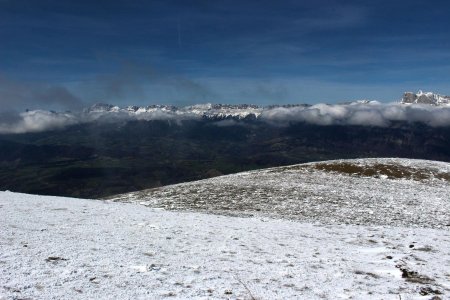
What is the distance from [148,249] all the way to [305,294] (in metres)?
7.11

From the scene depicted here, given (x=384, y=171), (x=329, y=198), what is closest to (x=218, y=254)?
(x=329, y=198)

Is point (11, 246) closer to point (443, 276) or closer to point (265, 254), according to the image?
point (265, 254)

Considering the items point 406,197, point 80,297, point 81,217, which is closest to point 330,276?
point 80,297

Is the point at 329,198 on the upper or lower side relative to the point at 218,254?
lower

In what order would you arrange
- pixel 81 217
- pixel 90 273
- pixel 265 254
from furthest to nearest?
pixel 81 217, pixel 265 254, pixel 90 273

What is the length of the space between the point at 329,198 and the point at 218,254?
25.8 metres

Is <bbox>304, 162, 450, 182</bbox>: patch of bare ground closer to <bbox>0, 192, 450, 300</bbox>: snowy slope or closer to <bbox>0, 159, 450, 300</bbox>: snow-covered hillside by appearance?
<bbox>0, 159, 450, 300</bbox>: snow-covered hillside

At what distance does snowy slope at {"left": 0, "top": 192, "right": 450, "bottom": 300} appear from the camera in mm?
11180

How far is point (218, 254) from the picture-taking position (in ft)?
51.3

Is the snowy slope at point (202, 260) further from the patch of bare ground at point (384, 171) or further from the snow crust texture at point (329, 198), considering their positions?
the patch of bare ground at point (384, 171)

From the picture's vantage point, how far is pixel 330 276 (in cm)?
1352

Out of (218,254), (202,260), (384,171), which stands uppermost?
(202,260)

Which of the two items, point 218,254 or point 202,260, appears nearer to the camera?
point 202,260

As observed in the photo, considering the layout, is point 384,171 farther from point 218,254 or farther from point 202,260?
point 202,260
